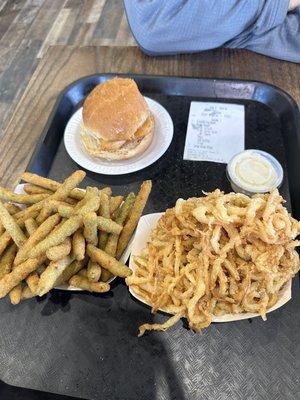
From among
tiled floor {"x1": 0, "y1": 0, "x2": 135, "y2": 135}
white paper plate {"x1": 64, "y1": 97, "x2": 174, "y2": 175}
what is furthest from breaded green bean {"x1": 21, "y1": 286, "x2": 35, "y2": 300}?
tiled floor {"x1": 0, "y1": 0, "x2": 135, "y2": 135}

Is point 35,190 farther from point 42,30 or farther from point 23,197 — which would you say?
point 42,30

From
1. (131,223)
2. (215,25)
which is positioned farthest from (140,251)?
(215,25)

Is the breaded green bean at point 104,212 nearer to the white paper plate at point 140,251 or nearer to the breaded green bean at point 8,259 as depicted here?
the white paper plate at point 140,251

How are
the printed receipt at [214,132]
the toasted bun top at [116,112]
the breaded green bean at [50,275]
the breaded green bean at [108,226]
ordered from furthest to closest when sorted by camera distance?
the printed receipt at [214,132], the toasted bun top at [116,112], the breaded green bean at [108,226], the breaded green bean at [50,275]

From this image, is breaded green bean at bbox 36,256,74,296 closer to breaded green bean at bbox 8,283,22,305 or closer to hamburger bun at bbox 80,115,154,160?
breaded green bean at bbox 8,283,22,305

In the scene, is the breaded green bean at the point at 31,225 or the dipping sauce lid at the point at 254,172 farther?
the dipping sauce lid at the point at 254,172

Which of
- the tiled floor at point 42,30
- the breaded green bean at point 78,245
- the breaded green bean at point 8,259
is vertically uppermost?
the breaded green bean at point 78,245

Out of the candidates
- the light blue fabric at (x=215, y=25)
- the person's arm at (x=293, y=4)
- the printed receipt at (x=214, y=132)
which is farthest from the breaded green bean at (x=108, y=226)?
the person's arm at (x=293, y=4)
